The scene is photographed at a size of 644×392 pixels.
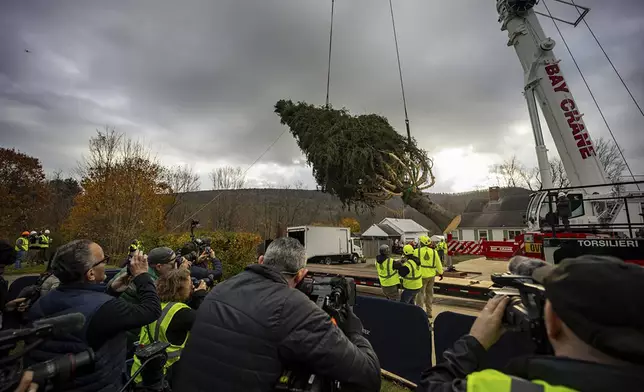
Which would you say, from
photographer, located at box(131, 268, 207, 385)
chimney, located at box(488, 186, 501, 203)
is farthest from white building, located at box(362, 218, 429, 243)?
photographer, located at box(131, 268, 207, 385)

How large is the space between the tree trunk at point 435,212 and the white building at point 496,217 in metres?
23.2

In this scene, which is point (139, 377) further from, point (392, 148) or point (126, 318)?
point (392, 148)

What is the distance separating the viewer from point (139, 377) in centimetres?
256

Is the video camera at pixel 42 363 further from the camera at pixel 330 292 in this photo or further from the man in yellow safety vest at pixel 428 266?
the man in yellow safety vest at pixel 428 266

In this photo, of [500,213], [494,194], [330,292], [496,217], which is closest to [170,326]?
[330,292]

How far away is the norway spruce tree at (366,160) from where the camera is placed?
1272cm

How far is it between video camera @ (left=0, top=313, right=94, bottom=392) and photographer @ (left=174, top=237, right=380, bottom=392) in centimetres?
50

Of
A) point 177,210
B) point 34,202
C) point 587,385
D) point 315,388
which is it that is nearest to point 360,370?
point 315,388

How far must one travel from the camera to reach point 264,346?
1.46 m

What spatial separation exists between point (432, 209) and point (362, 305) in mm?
9709

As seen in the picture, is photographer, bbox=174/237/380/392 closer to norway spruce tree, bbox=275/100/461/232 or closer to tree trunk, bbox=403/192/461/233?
norway spruce tree, bbox=275/100/461/232

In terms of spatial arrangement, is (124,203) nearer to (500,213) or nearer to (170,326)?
(170,326)

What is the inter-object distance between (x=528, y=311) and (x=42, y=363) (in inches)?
82.2

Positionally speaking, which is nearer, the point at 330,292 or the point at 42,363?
the point at 42,363
